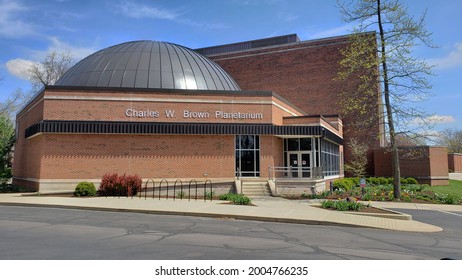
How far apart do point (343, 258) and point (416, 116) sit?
60.2 ft

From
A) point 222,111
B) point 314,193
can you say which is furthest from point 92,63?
point 314,193

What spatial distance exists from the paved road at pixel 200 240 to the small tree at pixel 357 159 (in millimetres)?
25653

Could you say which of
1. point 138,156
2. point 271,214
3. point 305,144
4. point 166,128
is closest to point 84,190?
point 138,156

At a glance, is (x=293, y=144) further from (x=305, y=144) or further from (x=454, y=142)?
(x=454, y=142)

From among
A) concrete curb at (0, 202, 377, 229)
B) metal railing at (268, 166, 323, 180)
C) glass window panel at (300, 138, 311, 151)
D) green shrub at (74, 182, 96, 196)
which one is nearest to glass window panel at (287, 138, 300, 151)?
glass window panel at (300, 138, 311, 151)

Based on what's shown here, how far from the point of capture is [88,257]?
22.9 ft

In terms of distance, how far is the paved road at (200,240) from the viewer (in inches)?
298

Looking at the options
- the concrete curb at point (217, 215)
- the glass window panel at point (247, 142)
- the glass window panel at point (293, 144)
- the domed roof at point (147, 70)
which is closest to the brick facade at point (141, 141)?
the glass window panel at point (247, 142)

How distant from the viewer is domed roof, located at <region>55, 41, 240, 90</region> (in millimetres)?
29047

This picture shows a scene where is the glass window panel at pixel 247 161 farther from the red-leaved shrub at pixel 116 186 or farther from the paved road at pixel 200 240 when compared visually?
the paved road at pixel 200 240

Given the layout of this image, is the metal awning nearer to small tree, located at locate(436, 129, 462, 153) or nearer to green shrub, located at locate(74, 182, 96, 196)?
green shrub, located at locate(74, 182, 96, 196)

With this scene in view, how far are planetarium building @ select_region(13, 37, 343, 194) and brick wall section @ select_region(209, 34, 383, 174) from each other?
14547mm

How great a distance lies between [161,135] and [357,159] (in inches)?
893

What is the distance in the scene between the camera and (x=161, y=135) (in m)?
25.4
